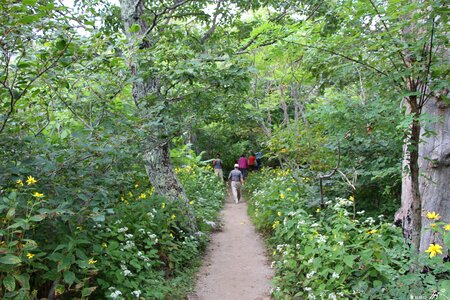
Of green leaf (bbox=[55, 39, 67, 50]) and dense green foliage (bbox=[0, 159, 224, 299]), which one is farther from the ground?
green leaf (bbox=[55, 39, 67, 50])

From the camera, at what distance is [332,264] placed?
405 cm

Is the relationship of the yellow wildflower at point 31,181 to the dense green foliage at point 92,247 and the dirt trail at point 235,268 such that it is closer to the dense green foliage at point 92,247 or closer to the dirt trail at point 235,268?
the dense green foliage at point 92,247

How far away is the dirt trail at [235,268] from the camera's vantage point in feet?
15.8

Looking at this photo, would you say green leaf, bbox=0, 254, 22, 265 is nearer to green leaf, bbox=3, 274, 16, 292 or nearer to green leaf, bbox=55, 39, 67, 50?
green leaf, bbox=3, 274, 16, 292

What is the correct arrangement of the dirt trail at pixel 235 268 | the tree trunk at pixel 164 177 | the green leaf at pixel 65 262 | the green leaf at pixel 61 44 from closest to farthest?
1. the green leaf at pixel 61 44
2. the green leaf at pixel 65 262
3. the dirt trail at pixel 235 268
4. the tree trunk at pixel 164 177

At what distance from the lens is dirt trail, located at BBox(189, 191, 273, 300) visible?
15.8 ft

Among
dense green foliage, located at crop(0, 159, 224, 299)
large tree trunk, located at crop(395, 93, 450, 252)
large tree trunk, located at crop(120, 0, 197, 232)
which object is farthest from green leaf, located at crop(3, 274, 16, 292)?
large tree trunk, located at crop(395, 93, 450, 252)

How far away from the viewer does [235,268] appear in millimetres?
5828

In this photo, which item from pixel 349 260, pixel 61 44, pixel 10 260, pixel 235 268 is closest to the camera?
pixel 10 260

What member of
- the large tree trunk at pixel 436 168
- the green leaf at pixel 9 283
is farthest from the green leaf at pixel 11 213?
the large tree trunk at pixel 436 168

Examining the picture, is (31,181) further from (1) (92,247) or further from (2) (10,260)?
(1) (92,247)

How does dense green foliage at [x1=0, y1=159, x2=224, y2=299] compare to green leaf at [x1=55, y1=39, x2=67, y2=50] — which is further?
green leaf at [x1=55, y1=39, x2=67, y2=50]

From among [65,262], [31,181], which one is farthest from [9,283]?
[31,181]

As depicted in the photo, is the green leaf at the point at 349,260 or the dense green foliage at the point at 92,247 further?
the green leaf at the point at 349,260
